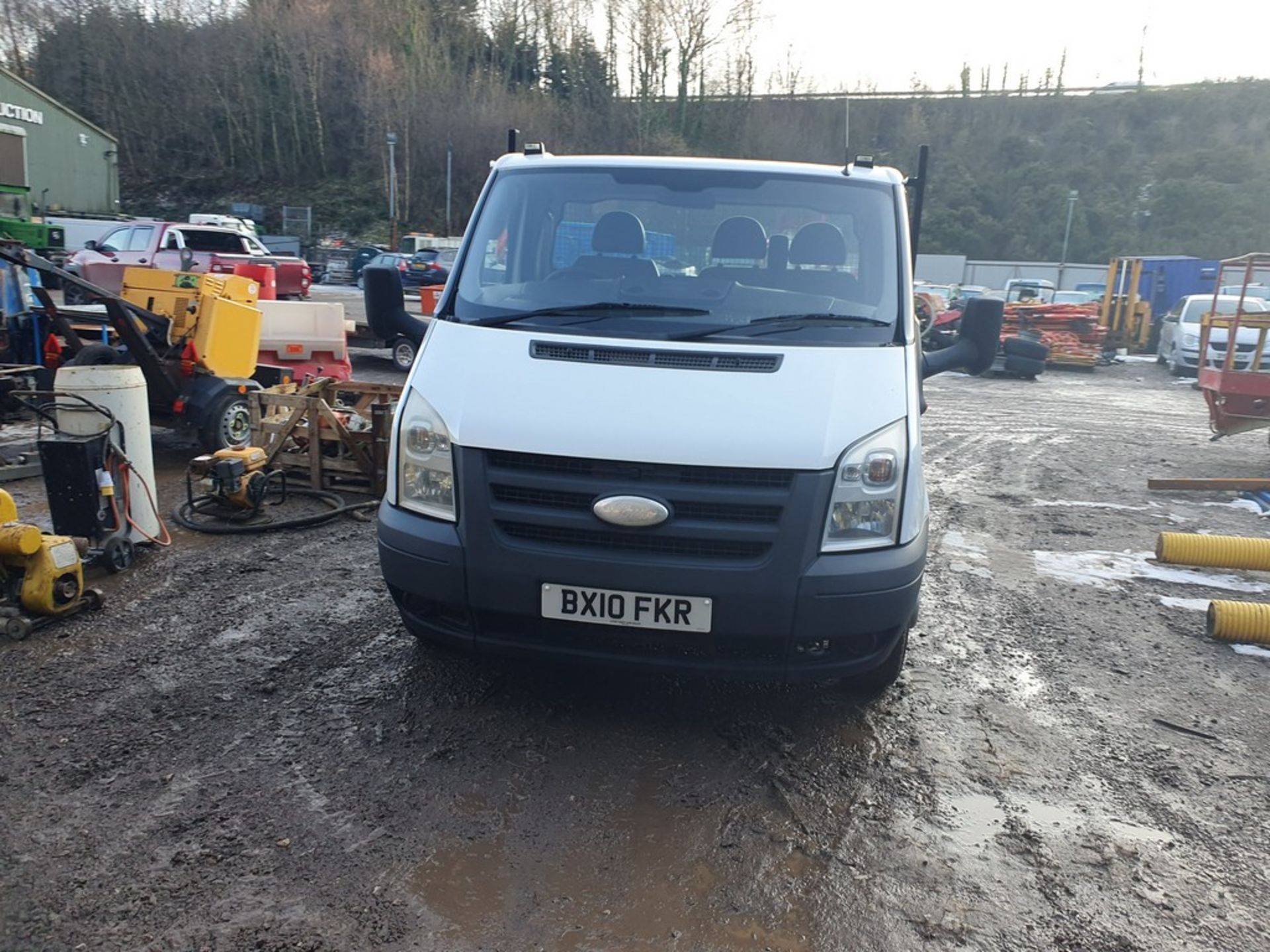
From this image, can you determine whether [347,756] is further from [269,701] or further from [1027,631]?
[1027,631]

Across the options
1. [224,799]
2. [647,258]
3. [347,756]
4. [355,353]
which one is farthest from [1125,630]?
[355,353]

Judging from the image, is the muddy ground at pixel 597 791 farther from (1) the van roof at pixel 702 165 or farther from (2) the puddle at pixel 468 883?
(1) the van roof at pixel 702 165

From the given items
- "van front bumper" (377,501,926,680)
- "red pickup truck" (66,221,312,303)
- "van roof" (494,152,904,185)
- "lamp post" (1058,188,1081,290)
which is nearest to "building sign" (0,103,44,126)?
"red pickup truck" (66,221,312,303)

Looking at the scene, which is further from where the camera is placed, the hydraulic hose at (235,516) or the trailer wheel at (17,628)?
the hydraulic hose at (235,516)

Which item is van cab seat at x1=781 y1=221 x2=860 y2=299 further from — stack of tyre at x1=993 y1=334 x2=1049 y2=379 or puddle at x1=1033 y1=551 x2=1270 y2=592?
stack of tyre at x1=993 y1=334 x2=1049 y2=379

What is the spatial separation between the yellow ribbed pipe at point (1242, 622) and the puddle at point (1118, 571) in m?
0.88

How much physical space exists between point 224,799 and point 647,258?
108 inches

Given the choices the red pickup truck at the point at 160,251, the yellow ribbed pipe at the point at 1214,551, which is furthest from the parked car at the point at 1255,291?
the red pickup truck at the point at 160,251

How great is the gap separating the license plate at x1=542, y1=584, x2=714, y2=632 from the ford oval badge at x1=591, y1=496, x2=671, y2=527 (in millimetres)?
253

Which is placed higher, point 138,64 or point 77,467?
point 138,64

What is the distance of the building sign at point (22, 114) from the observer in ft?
116

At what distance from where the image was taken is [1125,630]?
525cm

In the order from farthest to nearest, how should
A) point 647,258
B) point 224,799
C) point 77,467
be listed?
point 77,467, point 647,258, point 224,799

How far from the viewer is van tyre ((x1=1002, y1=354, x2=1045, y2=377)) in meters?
20.1
